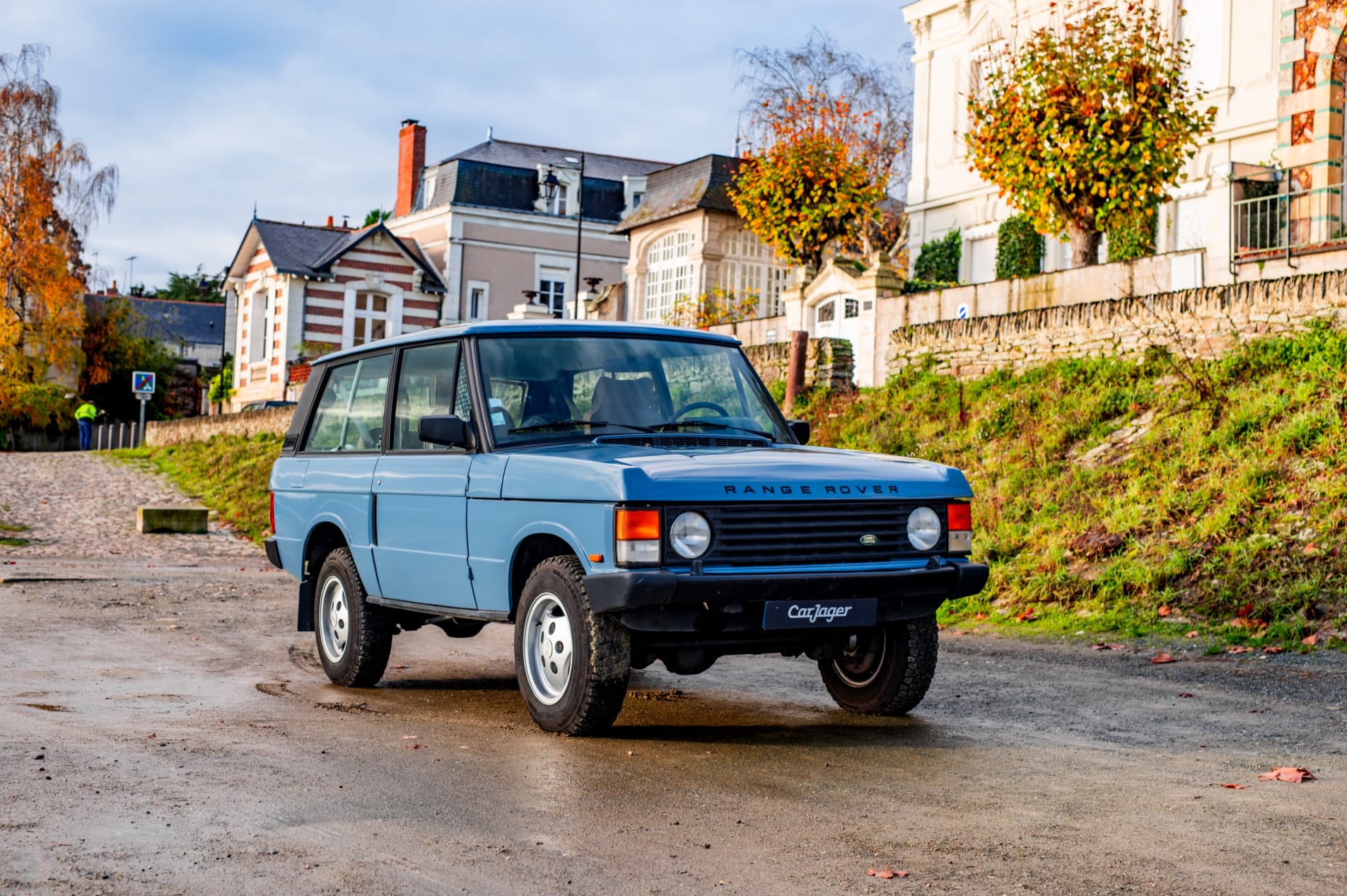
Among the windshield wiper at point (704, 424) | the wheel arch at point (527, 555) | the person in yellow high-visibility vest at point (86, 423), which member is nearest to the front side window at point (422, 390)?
the wheel arch at point (527, 555)

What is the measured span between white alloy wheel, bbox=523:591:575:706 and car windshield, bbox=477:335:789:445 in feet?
3.09

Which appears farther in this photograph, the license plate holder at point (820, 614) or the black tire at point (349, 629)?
the black tire at point (349, 629)

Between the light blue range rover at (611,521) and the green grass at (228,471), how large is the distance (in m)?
17.3

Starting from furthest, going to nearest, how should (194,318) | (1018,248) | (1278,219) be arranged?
(194,318), (1018,248), (1278,219)

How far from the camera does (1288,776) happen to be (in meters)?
6.09

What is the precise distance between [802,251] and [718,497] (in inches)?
1092

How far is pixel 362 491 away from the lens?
848 cm

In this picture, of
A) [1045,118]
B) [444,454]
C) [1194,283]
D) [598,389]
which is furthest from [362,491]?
[1045,118]

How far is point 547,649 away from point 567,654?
0.18 m

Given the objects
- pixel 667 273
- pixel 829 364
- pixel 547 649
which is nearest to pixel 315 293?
pixel 667 273

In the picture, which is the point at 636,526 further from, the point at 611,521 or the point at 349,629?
the point at 349,629

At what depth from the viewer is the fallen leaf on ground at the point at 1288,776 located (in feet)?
19.8

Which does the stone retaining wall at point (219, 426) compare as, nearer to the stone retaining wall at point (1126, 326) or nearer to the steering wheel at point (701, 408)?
the stone retaining wall at point (1126, 326)

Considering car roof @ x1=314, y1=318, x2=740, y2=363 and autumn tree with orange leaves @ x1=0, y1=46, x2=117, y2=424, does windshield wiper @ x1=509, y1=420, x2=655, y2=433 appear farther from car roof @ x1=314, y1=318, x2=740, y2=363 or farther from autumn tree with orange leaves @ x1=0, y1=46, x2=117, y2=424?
autumn tree with orange leaves @ x1=0, y1=46, x2=117, y2=424
